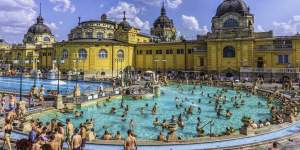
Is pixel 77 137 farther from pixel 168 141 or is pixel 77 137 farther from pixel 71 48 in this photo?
pixel 71 48

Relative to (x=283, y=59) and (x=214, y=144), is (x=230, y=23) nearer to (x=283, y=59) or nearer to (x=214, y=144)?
(x=283, y=59)

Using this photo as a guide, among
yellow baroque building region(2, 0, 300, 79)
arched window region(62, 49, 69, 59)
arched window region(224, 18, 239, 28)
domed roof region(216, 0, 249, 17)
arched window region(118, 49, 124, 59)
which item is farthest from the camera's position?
arched window region(118, 49, 124, 59)

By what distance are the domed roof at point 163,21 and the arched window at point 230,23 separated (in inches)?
1483

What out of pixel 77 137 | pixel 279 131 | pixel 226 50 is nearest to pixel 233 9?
pixel 226 50

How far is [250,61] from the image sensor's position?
5684 centimetres

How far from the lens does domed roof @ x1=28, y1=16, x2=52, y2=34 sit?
9994 centimetres

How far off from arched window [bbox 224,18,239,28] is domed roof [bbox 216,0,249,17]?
6.62 ft

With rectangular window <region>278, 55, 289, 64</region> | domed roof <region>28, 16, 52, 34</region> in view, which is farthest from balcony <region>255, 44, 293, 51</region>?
domed roof <region>28, 16, 52, 34</region>

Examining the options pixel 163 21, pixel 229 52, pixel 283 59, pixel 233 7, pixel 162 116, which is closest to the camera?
pixel 162 116

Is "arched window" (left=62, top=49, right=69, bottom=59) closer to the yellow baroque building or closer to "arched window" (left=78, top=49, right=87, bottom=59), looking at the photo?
the yellow baroque building

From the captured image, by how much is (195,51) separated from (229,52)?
24.0ft

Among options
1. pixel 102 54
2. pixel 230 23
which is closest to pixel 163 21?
pixel 102 54

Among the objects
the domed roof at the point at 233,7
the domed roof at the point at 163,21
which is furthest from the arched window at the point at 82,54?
the domed roof at the point at 163,21

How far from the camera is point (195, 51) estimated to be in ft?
207
